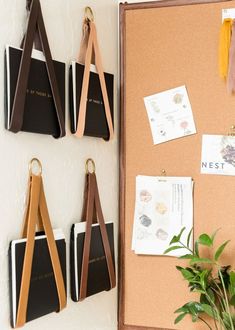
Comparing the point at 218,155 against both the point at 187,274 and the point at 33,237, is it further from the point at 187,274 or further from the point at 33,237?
the point at 33,237

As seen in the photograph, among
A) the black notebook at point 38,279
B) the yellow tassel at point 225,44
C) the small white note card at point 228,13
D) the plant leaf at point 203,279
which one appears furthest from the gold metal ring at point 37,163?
the small white note card at point 228,13

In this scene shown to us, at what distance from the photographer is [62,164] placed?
1667mm

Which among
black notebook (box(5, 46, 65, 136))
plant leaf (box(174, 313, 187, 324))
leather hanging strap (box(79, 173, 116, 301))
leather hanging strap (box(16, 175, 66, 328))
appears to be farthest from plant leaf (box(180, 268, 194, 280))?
black notebook (box(5, 46, 65, 136))

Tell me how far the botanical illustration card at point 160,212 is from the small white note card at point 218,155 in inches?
3.5

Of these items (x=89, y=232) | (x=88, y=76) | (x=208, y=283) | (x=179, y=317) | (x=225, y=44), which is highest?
(x=225, y=44)

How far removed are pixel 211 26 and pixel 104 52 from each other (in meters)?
0.40

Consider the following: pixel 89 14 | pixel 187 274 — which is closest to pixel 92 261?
pixel 187 274

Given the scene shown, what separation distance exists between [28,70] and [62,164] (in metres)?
0.36

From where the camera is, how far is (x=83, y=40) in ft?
5.83

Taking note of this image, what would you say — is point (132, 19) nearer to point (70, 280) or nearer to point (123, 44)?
point (123, 44)

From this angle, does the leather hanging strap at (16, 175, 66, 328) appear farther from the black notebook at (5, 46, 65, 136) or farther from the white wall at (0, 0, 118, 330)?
the black notebook at (5, 46, 65, 136)

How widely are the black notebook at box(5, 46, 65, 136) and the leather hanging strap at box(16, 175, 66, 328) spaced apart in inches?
6.1

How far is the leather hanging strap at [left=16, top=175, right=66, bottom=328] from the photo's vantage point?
1398 millimetres

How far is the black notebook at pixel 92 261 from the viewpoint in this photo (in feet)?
5.51
